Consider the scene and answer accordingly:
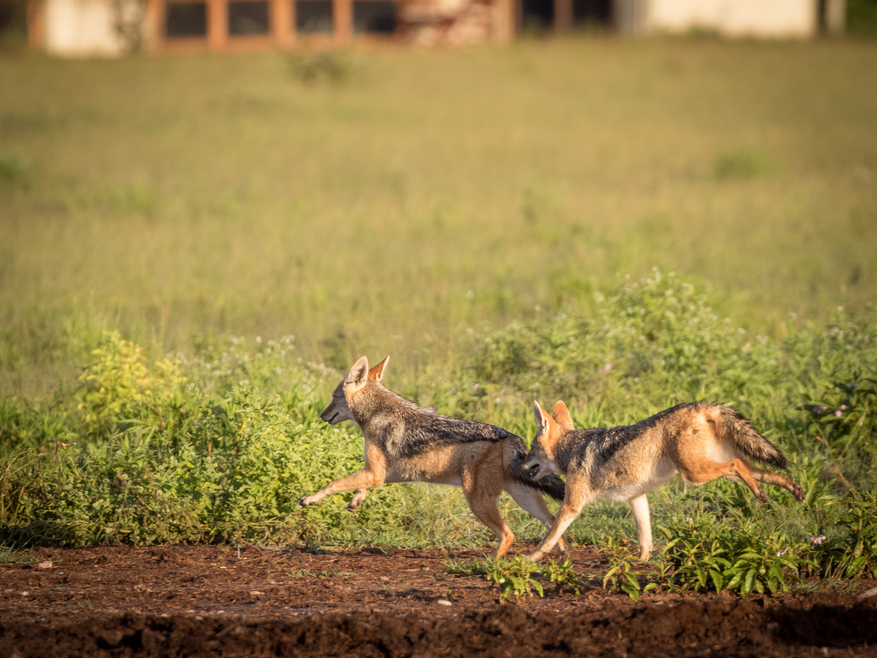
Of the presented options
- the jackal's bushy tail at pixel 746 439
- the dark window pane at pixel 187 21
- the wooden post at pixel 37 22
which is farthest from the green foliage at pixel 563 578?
the dark window pane at pixel 187 21

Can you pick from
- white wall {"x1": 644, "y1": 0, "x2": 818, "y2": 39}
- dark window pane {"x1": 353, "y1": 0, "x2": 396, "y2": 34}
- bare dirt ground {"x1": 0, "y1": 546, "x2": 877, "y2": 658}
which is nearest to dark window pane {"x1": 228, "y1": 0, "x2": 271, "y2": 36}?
dark window pane {"x1": 353, "y1": 0, "x2": 396, "y2": 34}

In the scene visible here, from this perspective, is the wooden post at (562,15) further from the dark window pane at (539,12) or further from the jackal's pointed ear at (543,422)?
the jackal's pointed ear at (543,422)

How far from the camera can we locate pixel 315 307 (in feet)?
39.5

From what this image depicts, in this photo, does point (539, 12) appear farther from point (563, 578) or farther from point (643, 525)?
point (563, 578)

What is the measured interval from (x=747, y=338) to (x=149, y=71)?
29.1 meters

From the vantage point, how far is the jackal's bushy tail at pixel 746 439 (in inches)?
207

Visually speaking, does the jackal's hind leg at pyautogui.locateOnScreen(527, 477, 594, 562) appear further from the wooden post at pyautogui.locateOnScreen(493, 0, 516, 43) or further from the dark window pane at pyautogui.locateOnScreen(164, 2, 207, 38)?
the dark window pane at pyautogui.locateOnScreen(164, 2, 207, 38)

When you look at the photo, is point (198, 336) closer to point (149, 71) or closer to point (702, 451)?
→ point (702, 451)

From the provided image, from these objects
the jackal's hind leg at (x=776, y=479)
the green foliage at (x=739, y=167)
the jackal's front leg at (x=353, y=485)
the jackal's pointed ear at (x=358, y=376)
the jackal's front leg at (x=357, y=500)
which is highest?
the green foliage at (x=739, y=167)

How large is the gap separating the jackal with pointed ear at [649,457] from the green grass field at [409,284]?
370mm

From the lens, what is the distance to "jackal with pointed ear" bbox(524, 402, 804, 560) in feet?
17.4

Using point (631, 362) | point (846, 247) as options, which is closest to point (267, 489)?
point (631, 362)

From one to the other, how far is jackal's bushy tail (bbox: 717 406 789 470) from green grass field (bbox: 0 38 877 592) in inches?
18.1

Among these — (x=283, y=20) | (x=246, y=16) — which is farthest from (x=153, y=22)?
(x=283, y=20)
